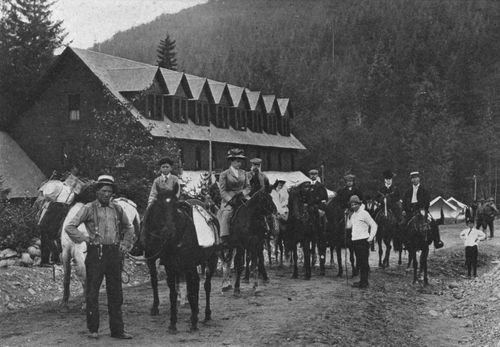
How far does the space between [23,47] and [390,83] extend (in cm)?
6509

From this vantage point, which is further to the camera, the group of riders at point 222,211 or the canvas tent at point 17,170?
the canvas tent at point 17,170

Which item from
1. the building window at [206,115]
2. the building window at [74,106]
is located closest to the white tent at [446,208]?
the building window at [206,115]

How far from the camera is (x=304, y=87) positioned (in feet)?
312

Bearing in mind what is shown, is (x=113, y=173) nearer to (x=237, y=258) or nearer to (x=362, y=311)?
(x=237, y=258)

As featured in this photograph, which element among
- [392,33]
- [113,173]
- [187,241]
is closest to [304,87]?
[392,33]

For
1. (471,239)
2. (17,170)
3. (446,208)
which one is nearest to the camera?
(471,239)

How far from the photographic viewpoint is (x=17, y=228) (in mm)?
20375

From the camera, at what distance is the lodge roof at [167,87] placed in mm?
40594

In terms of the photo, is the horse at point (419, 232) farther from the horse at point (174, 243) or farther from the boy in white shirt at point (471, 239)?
the horse at point (174, 243)

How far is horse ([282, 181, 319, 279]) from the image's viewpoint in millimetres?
18500

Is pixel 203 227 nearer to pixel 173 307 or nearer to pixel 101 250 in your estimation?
pixel 173 307

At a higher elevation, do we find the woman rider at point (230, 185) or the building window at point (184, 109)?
the building window at point (184, 109)

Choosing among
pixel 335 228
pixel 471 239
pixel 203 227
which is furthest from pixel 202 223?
pixel 471 239

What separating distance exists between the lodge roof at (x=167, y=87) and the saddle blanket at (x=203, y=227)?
2303 cm
